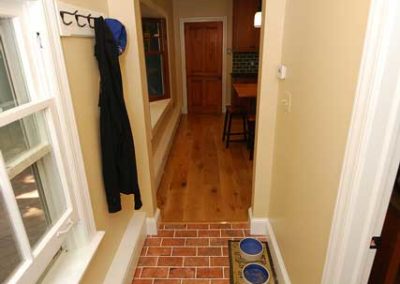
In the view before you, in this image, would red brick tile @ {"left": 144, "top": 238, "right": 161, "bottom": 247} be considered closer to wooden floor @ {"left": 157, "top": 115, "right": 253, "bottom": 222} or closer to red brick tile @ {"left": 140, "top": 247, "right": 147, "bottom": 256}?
red brick tile @ {"left": 140, "top": 247, "right": 147, "bottom": 256}

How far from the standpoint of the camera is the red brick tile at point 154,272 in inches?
77.2

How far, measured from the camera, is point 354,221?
0.98 metres

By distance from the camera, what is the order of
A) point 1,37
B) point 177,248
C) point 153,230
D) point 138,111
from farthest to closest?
1. point 153,230
2. point 177,248
3. point 138,111
4. point 1,37

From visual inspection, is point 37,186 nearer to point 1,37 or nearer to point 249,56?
point 1,37

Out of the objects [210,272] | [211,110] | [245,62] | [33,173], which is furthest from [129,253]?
[245,62]

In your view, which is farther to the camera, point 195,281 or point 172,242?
point 172,242

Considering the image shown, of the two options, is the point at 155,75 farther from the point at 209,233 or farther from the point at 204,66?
the point at 209,233

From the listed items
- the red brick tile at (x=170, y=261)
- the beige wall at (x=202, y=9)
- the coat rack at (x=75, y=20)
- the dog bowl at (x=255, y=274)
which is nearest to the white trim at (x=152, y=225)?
the red brick tile at (x=170, y=261)

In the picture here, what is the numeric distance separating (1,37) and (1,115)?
1.01 feet

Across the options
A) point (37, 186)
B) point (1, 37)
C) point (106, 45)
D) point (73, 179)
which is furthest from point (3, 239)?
point (106, 45)

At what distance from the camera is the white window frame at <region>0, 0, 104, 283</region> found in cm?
96

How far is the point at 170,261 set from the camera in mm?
2090

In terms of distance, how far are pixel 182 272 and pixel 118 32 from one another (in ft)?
5.50

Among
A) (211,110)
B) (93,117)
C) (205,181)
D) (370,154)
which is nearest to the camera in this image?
(370,154)
